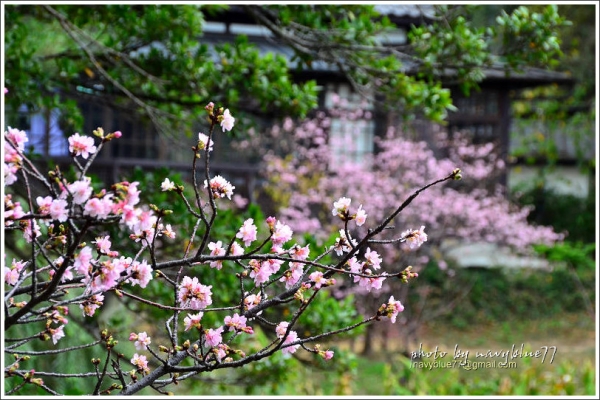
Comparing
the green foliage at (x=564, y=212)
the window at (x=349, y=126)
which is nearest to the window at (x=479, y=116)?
the green foliage at (x=564, y=212)

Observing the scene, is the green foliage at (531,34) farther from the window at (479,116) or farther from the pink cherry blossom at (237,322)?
the window at (479,116)

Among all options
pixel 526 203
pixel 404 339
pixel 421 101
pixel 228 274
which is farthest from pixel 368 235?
pixel 526 203

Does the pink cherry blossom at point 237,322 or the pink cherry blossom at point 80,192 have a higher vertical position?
the pink cherry blossom at point 80,192

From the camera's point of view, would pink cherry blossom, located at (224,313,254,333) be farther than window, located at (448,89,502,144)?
No

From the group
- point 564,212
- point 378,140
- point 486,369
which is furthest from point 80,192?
point 564,212

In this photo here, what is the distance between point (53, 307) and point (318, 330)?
1466mm

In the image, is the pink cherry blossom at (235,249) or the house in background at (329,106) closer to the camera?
the pink cherry blossom at (235,249)

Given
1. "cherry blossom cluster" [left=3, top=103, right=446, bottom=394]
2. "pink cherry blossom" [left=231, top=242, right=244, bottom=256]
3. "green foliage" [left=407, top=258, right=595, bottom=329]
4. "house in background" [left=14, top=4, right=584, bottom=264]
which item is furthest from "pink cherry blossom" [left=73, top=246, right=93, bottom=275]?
"green foliage" [left=407, top=258, right=595, bottom=329]

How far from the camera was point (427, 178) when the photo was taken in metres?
6.75

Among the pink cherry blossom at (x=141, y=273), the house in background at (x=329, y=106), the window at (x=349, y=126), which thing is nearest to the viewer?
the pink cherry blossom at (x=141, y=273)

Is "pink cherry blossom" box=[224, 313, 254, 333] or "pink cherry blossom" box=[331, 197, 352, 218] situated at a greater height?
"pink cherry blossom" box=[331, 197, 352, 218]

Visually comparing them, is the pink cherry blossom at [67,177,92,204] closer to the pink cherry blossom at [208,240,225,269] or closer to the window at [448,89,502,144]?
the pink cherry blossom at [208,240,225,269]

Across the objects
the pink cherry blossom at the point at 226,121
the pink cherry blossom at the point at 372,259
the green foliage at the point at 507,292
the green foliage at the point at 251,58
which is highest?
the green foliage at the point at 251,58

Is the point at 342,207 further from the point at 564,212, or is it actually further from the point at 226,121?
the point at 564,212
